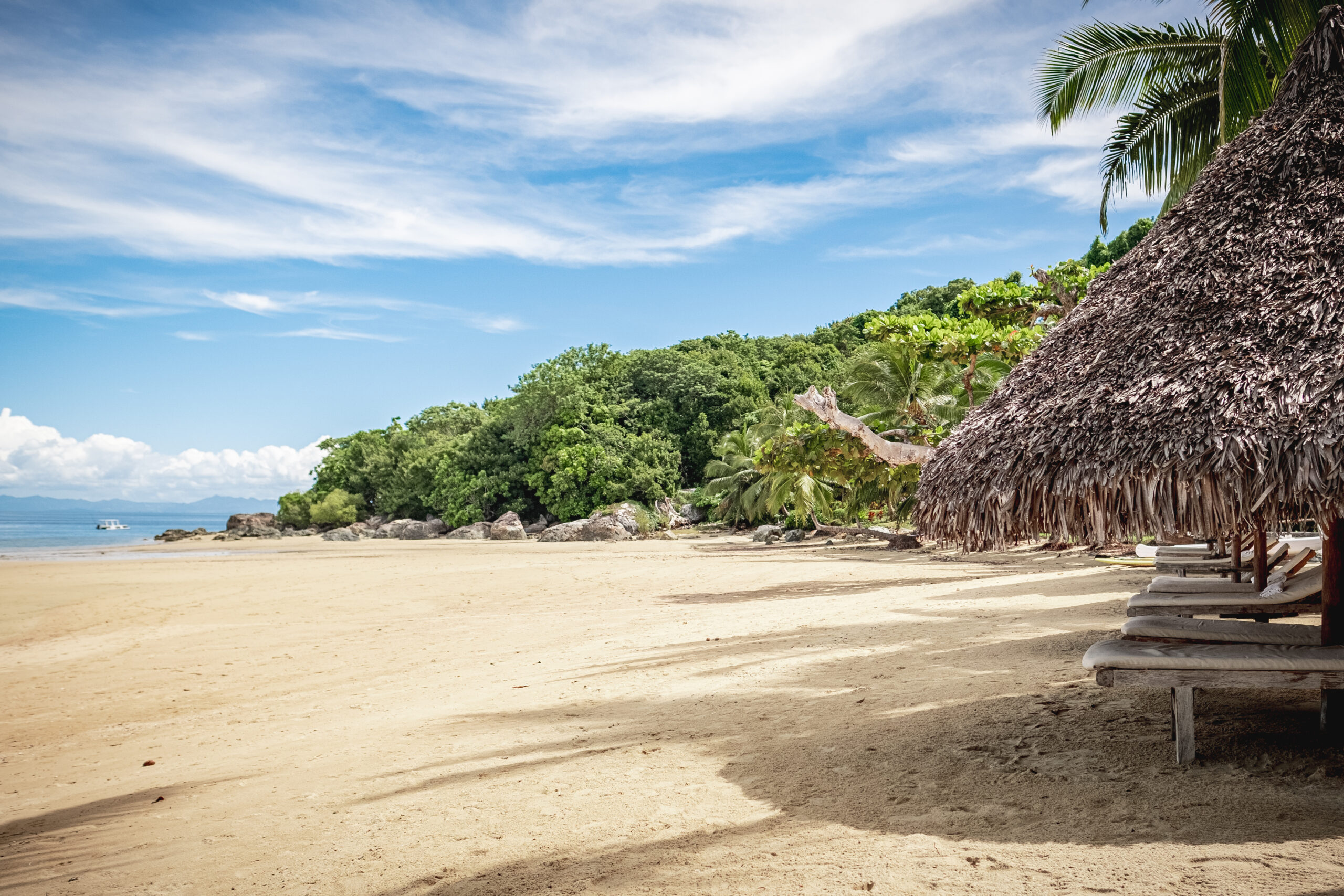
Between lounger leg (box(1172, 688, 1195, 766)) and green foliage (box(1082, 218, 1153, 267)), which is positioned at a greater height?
green foliage (box(1082, 218, 1153, 267))

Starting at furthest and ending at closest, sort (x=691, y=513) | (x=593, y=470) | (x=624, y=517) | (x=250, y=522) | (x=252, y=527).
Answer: (x=250, y=522) → (x=252, y=527) → (x=691, y=513) → (x=593, y=470) → (x=624, y=517)

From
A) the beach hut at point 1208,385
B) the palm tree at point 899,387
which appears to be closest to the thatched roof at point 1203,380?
the beach hut at point 1208,385

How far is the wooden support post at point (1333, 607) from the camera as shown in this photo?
12.5 ft

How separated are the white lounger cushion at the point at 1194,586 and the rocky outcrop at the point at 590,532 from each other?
86.4ft

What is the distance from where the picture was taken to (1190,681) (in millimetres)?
3463

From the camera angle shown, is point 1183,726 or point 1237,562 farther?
point 1237,562

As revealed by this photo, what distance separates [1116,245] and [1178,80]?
83.7ft

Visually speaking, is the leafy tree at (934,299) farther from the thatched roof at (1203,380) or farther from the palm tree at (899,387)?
the thatched roof at (1203,380)

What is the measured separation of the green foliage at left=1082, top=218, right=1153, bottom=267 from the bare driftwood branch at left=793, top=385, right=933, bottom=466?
890 inches

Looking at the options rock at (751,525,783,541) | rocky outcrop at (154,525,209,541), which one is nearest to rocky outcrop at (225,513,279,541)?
rocky outcrop at (154,525,209,541)

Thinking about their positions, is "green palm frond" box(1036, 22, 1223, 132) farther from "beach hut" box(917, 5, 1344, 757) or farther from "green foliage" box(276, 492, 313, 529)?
"green foliage" box(276, 492, 313, 529)

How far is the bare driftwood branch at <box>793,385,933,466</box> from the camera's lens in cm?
1196

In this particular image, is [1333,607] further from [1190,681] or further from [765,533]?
[765,533]

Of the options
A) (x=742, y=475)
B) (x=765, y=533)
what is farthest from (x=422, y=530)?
(x=765, y=533)
